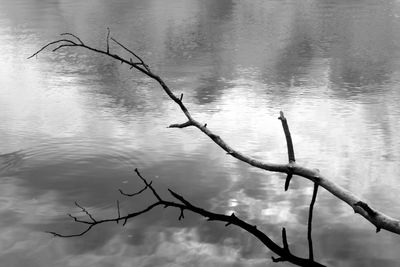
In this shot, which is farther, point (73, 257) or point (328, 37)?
point (328, 37)

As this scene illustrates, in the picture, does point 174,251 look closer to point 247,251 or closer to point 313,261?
point 247,251

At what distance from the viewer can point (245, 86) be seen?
1242 centimetres

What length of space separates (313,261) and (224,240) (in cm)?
90

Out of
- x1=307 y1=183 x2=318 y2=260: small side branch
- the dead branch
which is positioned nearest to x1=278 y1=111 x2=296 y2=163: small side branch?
x1=307 y1=183 x2=318 y2=260: small side branch

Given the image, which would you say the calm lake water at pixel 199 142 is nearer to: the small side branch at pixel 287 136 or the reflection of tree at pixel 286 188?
the reflection of tree at pixel 286 188

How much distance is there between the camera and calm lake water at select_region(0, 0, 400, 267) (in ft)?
18.1

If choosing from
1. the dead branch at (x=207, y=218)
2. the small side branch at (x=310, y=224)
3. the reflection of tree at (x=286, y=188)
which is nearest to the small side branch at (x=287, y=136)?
the reflection of tree at (x=286, y=188)

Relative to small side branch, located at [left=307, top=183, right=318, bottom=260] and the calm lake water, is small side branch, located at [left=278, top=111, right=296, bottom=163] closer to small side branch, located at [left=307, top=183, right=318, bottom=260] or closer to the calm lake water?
small side branch, located at [left=307, top=183, right=318, bottom=260]

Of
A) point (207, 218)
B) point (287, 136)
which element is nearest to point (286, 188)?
point (287, 136)

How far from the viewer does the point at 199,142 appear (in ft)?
28.6

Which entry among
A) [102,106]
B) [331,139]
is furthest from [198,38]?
[331,139]

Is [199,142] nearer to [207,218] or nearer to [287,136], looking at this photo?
[207,218]

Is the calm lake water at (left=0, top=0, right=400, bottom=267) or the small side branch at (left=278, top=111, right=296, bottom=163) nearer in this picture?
the small side branch at (left=278, top=111, right=296, bottom=163)

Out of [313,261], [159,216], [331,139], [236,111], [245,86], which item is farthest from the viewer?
[245,86]
